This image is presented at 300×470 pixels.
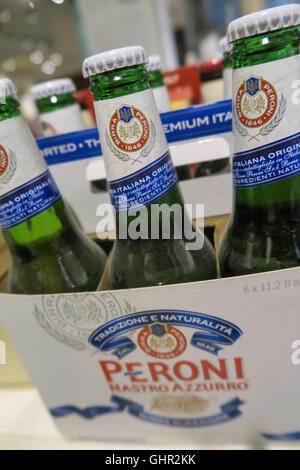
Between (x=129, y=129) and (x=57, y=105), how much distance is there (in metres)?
0.44

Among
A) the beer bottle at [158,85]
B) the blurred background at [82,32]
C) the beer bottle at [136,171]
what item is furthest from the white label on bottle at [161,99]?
the blurred background at [82,32]

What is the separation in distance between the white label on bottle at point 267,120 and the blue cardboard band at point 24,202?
29 cm

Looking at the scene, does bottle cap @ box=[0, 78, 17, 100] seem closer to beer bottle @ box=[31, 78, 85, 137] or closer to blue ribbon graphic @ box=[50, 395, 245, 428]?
beer bottle @ box=[31, 78, 85, 137]

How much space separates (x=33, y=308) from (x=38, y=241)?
0.12m

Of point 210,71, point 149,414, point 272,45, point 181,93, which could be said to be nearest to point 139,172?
point 272,45

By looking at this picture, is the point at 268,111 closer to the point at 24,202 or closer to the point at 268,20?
the point at 268,20

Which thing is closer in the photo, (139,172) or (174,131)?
(139,172)

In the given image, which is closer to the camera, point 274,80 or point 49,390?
point 274,80

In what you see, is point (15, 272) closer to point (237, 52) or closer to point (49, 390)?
point (49, 390)

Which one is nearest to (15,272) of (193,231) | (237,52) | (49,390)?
(49,390)

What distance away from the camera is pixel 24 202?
1.59ft

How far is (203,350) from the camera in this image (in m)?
0.45

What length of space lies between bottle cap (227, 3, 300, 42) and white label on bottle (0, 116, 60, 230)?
12.7 inches

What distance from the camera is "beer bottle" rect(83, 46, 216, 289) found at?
42 cm
